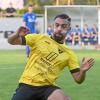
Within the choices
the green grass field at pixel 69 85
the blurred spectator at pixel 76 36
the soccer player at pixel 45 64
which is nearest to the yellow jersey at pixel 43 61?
the soccer player at pixel 45 64

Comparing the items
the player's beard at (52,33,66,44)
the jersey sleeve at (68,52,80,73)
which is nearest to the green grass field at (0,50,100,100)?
the jersey sleeve at (68,52,80,73)

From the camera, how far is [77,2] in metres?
39.9

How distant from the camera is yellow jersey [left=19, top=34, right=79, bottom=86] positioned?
6688 millimetres

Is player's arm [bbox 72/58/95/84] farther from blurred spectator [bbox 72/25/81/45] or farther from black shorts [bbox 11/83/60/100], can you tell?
blurred spectator [bbox 72/25/81/45]

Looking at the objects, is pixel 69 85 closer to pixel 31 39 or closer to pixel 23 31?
pixel 31 39

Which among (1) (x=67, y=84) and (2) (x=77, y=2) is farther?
(2) (x=77, y=2)

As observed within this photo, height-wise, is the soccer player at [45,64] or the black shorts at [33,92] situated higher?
the soccer player at [45,64]

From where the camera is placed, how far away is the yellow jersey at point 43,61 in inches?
263

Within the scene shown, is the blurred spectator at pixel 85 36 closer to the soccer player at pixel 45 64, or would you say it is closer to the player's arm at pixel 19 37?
the soccer player at pixel 45 64

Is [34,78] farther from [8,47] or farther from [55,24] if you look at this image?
[8,47]

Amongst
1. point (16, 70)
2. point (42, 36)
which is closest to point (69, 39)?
point (16, 70)

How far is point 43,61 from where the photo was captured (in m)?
6.76

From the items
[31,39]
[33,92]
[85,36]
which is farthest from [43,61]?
[85,36]

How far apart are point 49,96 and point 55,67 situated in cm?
42
